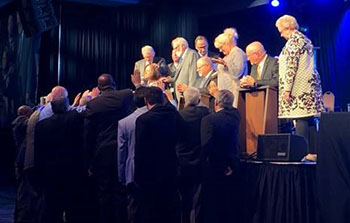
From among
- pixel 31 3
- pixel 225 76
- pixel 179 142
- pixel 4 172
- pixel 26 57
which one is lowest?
pixel 4 172

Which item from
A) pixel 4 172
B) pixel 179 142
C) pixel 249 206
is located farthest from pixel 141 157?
pixel 4 172

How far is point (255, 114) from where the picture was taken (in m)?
5.75

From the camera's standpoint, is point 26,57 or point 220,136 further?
point 26,57

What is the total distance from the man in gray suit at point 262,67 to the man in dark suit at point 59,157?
1.80 meters

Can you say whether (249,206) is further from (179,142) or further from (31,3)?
(31,3)

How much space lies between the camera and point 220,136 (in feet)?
17.3

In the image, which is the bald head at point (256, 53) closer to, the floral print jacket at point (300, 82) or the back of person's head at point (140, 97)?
the floral print jacket at point (300, 82)

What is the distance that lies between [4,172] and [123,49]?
3.78 meters

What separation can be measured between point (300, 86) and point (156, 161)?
1.56m

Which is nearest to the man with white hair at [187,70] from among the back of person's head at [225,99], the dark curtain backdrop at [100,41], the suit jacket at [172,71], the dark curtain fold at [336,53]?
the suit jacket at [172,71]

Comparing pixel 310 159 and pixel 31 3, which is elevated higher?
pixel 31 3

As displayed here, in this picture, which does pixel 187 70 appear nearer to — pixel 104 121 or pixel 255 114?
pixel 255 114

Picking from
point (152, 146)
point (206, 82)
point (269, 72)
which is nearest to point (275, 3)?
point (206, 82)

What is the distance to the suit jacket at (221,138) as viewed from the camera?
5250 millimetres
